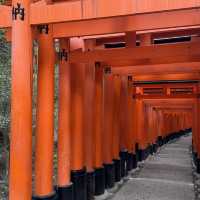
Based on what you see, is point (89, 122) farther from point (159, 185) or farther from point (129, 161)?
point (129, 161)

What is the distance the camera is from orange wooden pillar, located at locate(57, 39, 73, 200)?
718cm

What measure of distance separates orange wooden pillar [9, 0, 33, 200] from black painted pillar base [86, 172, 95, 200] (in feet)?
12.6

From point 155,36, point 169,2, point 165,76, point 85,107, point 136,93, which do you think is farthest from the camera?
point 136,93

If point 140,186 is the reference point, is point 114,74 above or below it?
above

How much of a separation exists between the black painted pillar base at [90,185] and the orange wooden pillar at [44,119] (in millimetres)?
2686

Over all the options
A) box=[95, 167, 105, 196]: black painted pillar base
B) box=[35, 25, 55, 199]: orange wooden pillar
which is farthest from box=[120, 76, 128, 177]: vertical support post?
box=[35, 25, 55, 199]: orange wooden pillar

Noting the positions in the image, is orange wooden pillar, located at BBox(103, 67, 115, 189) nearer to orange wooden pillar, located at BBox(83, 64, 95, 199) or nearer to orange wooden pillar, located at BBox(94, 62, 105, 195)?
orange wooden pillar, located at BBox(94, 62, 105, 195)

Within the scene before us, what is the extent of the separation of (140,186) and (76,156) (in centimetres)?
400

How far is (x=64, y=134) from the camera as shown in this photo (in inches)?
287

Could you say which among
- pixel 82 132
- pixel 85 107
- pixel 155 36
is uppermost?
pixel 155 36

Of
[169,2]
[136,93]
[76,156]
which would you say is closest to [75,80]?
[76,156]

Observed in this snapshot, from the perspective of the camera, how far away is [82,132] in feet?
27.5

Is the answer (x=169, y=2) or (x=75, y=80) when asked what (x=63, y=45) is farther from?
(x=169, y=2)

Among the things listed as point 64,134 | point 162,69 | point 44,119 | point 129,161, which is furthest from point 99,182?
point 129,161
